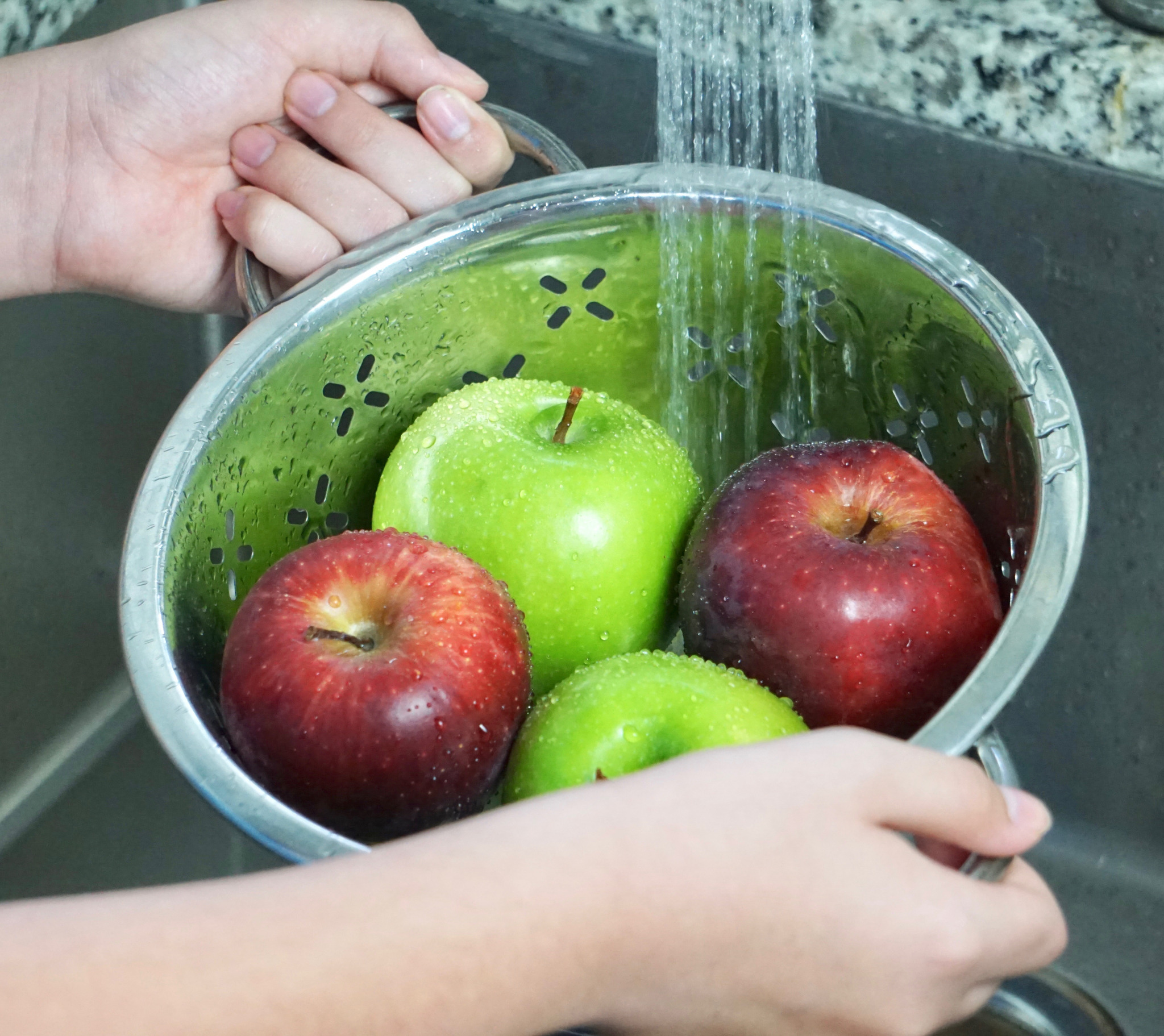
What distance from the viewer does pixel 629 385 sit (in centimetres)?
65

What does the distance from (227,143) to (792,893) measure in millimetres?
543

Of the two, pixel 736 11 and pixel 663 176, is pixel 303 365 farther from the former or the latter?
pixel 736 11

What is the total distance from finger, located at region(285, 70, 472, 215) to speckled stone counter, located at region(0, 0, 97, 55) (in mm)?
162

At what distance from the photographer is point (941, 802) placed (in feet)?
1.13

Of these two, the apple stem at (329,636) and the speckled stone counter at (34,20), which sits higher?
the speckled stone counter at (34,20)

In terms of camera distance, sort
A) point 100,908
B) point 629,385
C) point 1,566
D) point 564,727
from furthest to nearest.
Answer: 1. point 1,566
2. point 629,385
3. point 564,727
4. point 100,908

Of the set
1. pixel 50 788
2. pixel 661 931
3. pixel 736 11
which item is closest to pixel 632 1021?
pixel 661 931

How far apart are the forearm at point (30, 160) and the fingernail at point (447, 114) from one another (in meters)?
0.21

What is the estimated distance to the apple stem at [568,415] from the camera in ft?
1.79

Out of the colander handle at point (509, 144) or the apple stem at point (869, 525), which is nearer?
the apple stem at point (869, 525)

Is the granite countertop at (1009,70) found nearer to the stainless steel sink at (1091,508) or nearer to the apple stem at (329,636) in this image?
the stainless steel sink at (1091,508)

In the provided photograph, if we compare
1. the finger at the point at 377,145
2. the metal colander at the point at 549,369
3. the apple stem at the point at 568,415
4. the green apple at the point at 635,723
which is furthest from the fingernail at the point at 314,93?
the green apple at the point at 635,723

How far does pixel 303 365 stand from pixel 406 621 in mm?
145

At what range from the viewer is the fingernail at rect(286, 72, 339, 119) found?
67 cm
